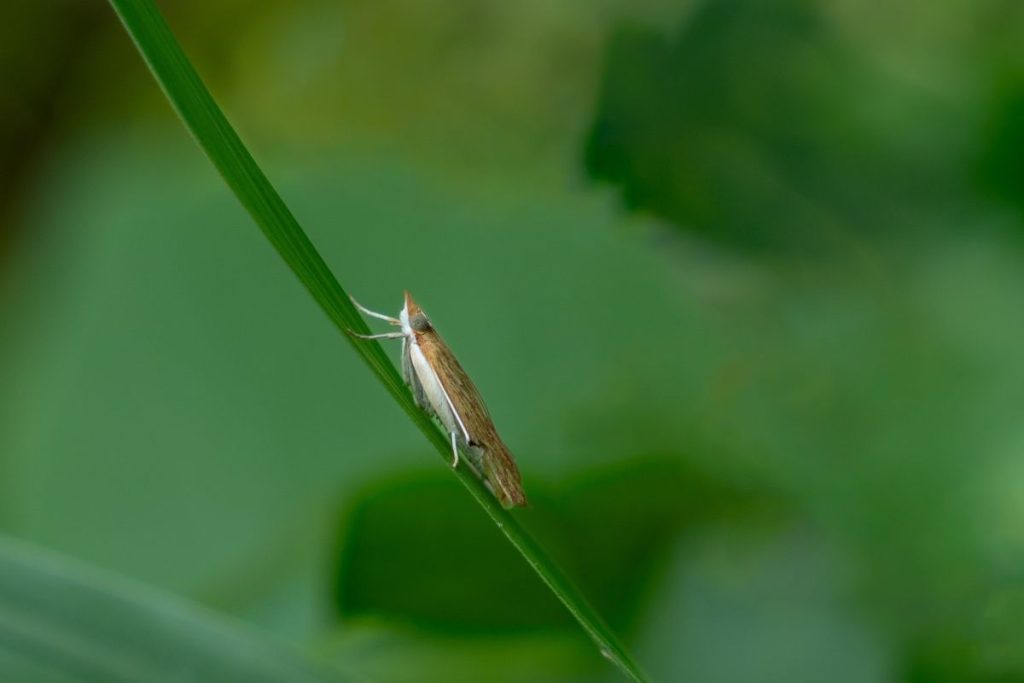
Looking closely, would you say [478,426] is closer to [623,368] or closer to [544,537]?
[544,537]

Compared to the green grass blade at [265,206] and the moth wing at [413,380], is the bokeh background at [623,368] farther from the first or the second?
the green grass blade at [265,206]

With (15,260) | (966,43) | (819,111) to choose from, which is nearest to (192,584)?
(15,260)

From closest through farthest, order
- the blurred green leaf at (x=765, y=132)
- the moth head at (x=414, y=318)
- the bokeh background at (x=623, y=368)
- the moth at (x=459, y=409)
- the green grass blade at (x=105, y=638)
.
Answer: the green grass blade at (x=105, y=638)
the moth at (x=459, y=409)
the moth head at (x=414, y=318)
the bokeh background at (x=623, y=368)
the blurred green leaf at (x=765, y=132)

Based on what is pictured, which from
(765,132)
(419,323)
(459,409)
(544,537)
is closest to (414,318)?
(419,323)

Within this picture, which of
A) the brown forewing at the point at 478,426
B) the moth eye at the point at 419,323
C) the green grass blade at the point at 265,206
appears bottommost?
the brown forewing at the point at 478,426

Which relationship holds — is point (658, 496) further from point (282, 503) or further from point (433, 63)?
point (433, 63)

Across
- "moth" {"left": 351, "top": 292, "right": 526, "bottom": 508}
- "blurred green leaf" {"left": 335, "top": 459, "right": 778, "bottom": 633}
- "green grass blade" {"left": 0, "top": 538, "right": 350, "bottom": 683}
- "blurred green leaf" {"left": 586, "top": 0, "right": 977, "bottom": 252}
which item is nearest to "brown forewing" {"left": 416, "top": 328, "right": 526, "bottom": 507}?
"moth" {"left": 351, "top": 292, "right": 526, "bottom": 508}

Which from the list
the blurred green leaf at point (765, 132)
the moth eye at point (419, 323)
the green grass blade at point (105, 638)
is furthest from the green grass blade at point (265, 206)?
the blurred green leaf at point (765, 132)
